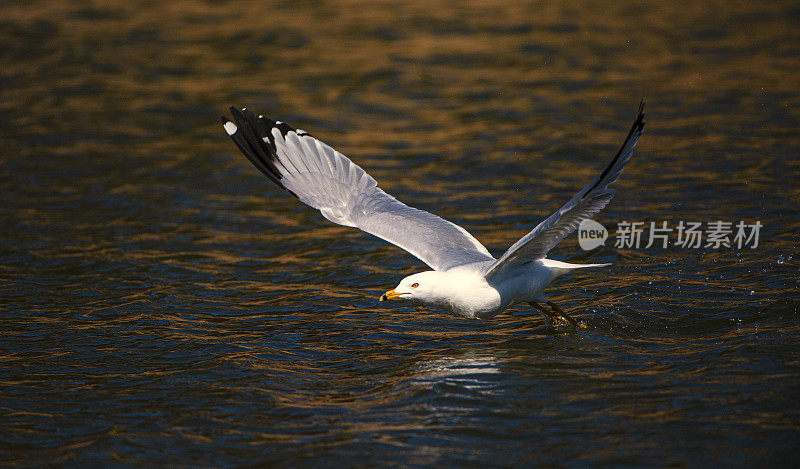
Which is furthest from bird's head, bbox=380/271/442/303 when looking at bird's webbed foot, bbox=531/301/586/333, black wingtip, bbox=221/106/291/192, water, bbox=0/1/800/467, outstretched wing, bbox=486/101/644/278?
black wingtip, bbox=221/106/291/192

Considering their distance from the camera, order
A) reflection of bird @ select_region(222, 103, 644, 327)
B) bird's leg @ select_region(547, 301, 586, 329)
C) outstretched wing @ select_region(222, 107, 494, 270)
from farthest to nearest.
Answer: outstretched wing @ select_region(222, 107, 494, 270) < bird's leg @ select_region(547, 301, 586, 329) < reflection of bird @ select_region(222, 103, 644, 327)

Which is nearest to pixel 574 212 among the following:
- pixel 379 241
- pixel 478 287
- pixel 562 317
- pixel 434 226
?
pixel 478 287

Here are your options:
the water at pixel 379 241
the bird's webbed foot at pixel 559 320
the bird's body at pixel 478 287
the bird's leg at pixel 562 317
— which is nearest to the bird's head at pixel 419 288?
the bird's body at pixel 478 287

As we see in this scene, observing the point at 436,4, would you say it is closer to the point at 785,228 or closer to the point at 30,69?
the point at 30,69

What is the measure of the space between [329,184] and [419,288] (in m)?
1.82

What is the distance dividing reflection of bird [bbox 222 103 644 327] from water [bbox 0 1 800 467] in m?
0.52

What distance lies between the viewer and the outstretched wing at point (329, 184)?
8.30 m

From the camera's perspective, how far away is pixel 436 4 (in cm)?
1939

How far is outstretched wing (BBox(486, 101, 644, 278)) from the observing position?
243 inches

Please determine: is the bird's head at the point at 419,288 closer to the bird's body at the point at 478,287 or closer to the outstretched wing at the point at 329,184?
the bird's body at the point at 478,287

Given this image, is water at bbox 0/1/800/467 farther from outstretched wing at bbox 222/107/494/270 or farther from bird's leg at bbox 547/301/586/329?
outstretched wing at bbox 222/107/494/270

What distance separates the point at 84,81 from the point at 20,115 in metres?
1.71

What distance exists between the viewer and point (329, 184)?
345 inches

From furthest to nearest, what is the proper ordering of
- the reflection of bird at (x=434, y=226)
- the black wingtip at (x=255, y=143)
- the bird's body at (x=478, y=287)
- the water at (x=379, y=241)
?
1. the black wingtip at (x=255, y=143)
2. the bird's body at (x=478, y=287)
3. the reflection of bird at (x=434, y=226)
4. the water at (x=379, y=241)
